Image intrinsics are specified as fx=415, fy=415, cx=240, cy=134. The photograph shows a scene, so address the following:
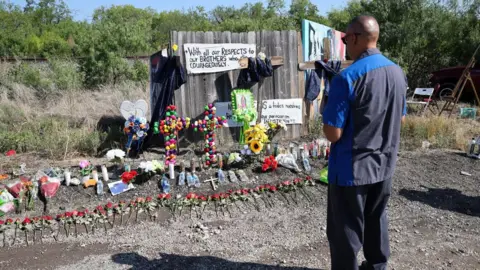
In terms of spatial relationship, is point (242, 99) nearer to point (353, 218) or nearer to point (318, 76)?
point (318, 76)

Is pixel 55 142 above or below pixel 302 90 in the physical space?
below

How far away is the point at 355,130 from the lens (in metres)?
2.52

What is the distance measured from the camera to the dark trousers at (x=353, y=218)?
8.70 ft

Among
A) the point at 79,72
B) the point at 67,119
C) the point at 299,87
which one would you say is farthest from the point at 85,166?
the point at 79,72

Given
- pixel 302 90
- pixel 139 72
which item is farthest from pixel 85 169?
pixel 139 72

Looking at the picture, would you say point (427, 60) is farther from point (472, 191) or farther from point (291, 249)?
point (291, 249)

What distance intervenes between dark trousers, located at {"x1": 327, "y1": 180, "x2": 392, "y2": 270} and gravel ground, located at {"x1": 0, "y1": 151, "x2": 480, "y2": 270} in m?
0.75

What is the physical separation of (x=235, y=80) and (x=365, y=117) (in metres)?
4.75

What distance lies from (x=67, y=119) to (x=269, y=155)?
4783 millimetres

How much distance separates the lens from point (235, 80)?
7.08 metres

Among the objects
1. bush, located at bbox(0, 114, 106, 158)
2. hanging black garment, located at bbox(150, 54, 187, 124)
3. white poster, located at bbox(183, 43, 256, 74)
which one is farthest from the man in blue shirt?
bush, located at bbox(0, 114, 106, 158)

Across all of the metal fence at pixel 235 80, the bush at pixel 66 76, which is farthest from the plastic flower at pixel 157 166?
the bush at pixel 66 76

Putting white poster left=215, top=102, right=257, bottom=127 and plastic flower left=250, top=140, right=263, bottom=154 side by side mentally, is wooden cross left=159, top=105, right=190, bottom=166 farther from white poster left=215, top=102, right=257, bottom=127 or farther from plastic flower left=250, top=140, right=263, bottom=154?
white poster left=215, top=102, right=257, bottom=127

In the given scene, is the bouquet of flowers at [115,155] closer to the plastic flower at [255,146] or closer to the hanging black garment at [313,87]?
the plastic flower at [255,146]
